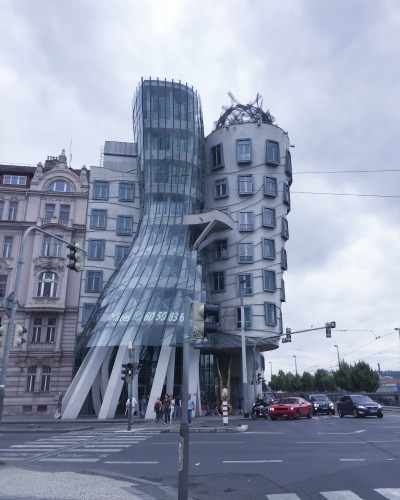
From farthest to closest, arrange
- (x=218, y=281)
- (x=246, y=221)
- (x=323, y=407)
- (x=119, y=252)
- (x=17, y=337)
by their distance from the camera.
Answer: (x=119, y=252) < (x=246, y=221) < (x=218, y=281) < (x=323, y=407) < (x=17, y=337)

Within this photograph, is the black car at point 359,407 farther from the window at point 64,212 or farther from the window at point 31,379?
the window at point 64,212

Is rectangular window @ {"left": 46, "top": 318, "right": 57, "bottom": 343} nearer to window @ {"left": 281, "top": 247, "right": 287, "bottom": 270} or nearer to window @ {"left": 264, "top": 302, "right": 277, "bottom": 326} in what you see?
window @ {"left": 264, "top": 302, "right": 277, "bottom": 326}

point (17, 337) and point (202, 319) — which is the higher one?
point (17, 337)

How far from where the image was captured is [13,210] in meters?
44.0

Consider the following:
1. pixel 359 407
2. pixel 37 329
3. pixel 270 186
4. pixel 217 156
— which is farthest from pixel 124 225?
pixel 359 407

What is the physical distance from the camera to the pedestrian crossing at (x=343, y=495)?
800 centimetres

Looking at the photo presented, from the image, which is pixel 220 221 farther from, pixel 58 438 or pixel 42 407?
pixel 58 438

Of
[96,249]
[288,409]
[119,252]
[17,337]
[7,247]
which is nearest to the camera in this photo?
[17,337]

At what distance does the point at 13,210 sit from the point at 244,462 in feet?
125

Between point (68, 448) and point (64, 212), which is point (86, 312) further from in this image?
point (68, 448)

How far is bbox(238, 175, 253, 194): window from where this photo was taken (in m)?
45.6

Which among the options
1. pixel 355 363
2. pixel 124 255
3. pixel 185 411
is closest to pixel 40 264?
→ pixel 124 255

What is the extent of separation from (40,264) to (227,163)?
20.4 m

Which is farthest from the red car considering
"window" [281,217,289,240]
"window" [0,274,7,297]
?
"window" [0,274,7,297]
